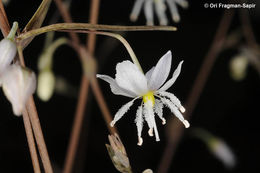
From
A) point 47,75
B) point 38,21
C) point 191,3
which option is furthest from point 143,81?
point 191,3

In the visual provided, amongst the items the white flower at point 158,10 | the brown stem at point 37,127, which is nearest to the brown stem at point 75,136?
the white flower at point 158,10

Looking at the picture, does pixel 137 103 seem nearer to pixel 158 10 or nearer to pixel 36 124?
pixel 158 10

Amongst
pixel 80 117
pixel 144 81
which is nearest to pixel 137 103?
pixel 80 117

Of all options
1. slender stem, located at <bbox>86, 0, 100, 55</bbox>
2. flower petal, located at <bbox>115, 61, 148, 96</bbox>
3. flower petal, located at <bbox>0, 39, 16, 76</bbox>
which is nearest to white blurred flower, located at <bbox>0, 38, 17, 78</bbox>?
flower petal, located at <bbox>0, 39, 16, 76</bbox>

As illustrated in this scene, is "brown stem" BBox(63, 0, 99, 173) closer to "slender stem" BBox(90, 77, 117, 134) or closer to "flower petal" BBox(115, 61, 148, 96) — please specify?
"slender stem" BBox(90, 77, 117, 134)

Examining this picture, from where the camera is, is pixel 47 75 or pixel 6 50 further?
pixel 47 75

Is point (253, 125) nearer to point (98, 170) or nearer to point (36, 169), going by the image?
point (98, 170)
